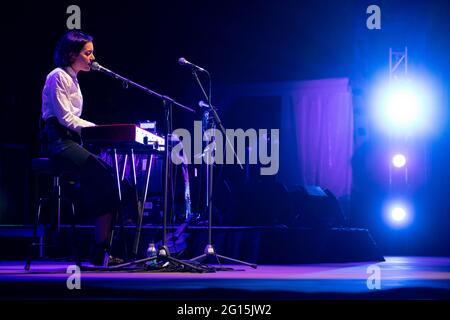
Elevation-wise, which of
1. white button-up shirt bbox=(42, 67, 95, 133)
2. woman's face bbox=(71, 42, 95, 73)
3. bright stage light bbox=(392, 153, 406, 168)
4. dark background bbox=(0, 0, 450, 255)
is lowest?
bright stage light bbox=(392, 153, 406, 168)

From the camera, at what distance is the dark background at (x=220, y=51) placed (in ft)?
25.6

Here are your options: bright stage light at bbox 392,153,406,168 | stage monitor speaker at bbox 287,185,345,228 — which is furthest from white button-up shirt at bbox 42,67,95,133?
bright stage light at bbox 392,153,406,168

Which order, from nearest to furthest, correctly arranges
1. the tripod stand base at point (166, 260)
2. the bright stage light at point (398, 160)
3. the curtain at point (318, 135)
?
the tripod stand base at point (166, 260)
the bright stage light at point (398, 160)
the curtain at point (318, 135)

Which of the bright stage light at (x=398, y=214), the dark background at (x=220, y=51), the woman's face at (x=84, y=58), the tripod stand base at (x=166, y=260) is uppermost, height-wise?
the dark background at (x=220, y=51)

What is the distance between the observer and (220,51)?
8.55 metres

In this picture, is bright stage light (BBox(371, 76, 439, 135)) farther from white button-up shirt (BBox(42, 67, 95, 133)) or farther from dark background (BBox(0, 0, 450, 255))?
white button-up shirt (BBox(42, 67, 95, 133))

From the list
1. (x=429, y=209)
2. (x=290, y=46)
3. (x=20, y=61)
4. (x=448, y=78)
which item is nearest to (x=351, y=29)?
(x=290, y=46)

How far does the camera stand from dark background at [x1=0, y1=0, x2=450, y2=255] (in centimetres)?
780

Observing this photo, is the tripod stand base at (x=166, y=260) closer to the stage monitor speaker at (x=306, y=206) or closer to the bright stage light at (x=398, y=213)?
the stage monitor speaker at (x=306, y=206)

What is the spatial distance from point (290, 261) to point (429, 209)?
3.11 m

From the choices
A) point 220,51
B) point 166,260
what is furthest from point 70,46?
point 220,51

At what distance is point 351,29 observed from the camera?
315 inches

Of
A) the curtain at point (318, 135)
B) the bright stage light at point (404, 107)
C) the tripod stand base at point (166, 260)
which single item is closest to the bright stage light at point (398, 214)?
the curtain at point (318, 135)
